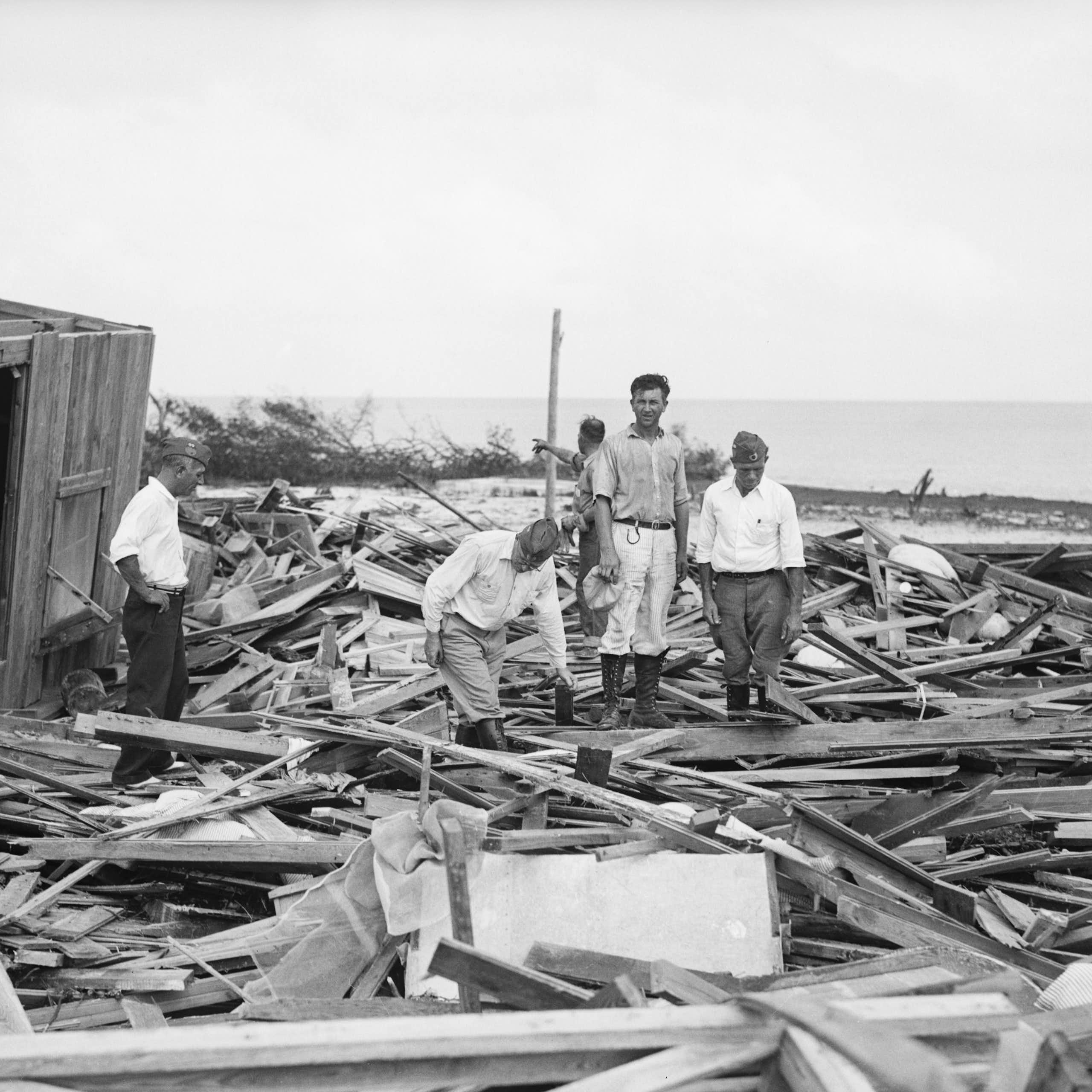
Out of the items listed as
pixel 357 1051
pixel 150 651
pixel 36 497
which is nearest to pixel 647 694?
pixel 150 651

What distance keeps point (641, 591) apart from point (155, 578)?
9.65 ft

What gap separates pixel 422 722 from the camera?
23.0ft

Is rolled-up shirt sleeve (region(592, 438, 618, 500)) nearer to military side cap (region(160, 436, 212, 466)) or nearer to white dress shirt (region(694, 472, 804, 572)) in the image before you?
white dress shirt (region(694, 472, 804, 572))

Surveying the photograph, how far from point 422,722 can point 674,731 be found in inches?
58.8

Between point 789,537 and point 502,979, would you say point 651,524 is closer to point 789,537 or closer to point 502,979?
point 789,537

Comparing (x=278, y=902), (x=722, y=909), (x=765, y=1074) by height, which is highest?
(x=765, y=1074)

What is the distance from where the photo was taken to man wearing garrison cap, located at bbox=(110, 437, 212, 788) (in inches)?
254

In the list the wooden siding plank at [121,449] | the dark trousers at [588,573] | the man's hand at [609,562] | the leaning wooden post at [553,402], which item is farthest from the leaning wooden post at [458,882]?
the leaning wooden post at [553,402]

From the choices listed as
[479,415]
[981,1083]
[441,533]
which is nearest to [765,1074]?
[981,1083]

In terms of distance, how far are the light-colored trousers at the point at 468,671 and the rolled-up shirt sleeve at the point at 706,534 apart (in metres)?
1.55

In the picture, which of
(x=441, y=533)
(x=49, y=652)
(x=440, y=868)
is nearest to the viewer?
(x=440, y=868)

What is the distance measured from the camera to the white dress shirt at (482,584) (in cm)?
656

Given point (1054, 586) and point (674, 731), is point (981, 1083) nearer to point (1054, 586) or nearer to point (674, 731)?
point (674, 731)

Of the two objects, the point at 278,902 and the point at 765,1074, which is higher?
the point at 765,1074
